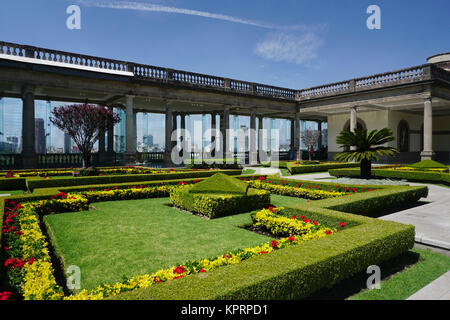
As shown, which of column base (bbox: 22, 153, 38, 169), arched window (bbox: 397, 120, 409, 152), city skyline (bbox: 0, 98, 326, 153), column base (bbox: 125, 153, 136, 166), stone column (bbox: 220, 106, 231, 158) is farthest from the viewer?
arched window (bbox: 397, 120, 409, 152)

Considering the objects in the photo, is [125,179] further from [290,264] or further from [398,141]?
[398,141]

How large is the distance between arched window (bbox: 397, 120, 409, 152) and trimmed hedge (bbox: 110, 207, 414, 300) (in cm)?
3296

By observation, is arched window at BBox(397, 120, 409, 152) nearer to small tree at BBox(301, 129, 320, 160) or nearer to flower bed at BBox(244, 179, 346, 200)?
small tree at BBox(301, 129, 320, 160)

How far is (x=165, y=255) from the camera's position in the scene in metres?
5.70

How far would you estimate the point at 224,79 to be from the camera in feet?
92.0

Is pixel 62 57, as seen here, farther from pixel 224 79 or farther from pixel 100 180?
pixel 224 79

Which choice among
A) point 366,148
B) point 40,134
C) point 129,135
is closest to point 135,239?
point 366,148

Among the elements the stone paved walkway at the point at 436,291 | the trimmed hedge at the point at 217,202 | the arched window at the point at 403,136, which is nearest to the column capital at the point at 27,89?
the trimmed hedge at the point at 217,202

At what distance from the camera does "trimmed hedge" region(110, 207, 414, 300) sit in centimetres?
330

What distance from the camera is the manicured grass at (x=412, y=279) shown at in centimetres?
436

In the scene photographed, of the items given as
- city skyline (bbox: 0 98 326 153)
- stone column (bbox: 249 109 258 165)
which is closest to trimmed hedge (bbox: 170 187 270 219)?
city skyline (bbox: 0 98 326 153)

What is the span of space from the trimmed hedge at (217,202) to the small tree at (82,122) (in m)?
10.0

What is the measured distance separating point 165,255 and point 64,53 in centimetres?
1959
